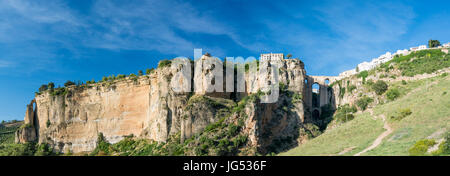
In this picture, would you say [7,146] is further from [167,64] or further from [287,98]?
[287,98]

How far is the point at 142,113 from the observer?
Answer: 54.0 m

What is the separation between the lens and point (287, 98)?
1989 inches

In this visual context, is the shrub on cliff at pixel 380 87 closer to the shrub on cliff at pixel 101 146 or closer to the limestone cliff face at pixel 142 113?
the limestone cliff face at pixel 142 113

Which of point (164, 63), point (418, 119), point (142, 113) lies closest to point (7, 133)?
point (142, 113)

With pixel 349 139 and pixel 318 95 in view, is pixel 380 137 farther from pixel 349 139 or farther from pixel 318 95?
pixel 318 95

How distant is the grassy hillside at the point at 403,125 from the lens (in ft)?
90.0

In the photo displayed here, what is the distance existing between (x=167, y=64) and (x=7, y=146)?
3747 centimetres

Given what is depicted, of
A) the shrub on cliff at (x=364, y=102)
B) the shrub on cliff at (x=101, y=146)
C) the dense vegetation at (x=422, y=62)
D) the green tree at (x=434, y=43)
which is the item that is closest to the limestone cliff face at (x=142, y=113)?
the shrub on cliff at (x=101, y=146)

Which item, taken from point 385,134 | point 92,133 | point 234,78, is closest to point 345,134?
point 385,134

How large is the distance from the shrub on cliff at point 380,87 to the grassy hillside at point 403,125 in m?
2.58

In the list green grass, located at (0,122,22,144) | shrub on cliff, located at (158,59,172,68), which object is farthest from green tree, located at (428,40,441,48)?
green grass, located at (0,122,22,144)

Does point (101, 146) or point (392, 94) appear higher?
point (392, 94)

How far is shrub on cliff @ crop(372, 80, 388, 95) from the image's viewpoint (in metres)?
51.9

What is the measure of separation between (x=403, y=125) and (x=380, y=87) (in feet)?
65.7
